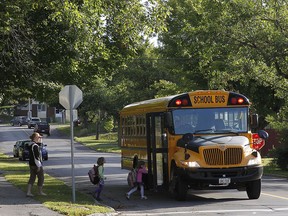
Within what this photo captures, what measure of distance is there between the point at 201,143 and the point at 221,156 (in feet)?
2.00

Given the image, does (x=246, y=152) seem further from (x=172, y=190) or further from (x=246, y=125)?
(x=172, y=190)

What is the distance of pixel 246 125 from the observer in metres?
15.9

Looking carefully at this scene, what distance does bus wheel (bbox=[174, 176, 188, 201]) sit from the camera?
1496cm

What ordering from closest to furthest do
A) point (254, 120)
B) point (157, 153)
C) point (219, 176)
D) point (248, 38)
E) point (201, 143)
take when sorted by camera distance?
point (219, 176)
point (201, 143)
point (254, 120)
point (157, 153)
point (248, 38)

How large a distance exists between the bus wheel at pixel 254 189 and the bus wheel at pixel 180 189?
5.58 feet

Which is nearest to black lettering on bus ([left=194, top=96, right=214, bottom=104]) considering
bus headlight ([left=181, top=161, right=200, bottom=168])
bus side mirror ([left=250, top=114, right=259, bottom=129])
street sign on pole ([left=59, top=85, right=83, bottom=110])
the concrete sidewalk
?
bus side mirror ([left=250, top=114, right=259, bottom=129])

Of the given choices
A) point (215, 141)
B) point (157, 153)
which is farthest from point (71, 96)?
point (215, 141)

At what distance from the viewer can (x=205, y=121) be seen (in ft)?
51.4

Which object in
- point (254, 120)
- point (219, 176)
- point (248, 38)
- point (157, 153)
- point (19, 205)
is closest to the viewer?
point (19, 205)

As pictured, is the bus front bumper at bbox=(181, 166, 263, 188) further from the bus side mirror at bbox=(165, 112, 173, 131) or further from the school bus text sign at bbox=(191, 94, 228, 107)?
the school bus text sign at bbox=(191, 94, 228, 107)

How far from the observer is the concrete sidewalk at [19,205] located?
1275 centimetres

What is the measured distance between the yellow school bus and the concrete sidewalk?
360 cm

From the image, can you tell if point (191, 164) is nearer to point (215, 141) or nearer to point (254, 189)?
point (215, 141)

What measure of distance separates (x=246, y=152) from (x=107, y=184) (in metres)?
7.99
